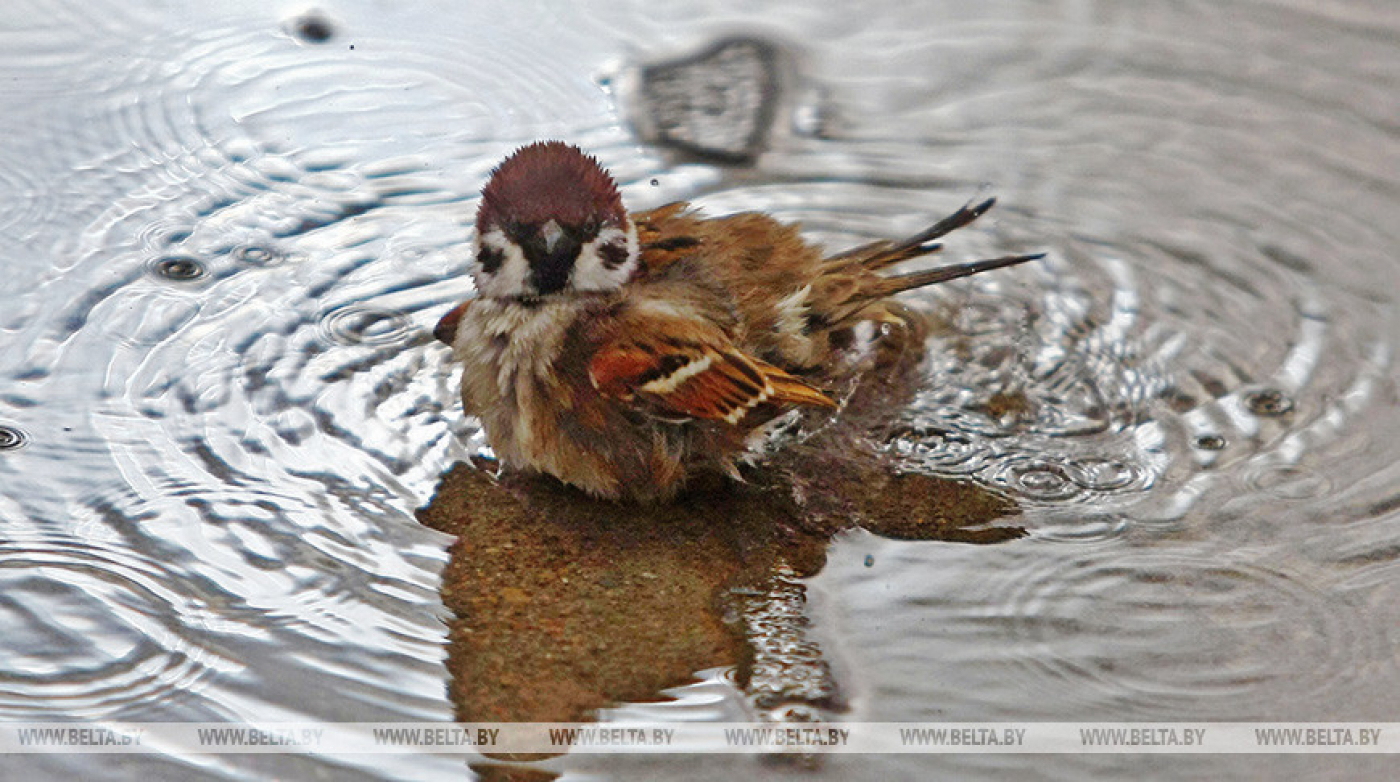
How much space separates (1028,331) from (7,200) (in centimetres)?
337

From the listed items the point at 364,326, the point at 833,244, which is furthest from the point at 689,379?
the point at 833,244

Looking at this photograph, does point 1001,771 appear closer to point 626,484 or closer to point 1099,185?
point 626,484

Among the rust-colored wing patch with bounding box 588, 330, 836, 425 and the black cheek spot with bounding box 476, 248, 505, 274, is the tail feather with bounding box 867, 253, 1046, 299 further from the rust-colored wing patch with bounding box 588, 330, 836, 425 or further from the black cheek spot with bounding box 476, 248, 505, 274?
the black cheek spot with bounding box 476, 248, 505, 274

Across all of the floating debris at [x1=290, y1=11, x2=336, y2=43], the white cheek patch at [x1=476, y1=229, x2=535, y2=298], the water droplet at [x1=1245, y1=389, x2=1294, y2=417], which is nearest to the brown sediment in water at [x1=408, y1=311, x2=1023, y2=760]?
the white cheek patch at [x1=476, y1=229, x2=535, y2=298]

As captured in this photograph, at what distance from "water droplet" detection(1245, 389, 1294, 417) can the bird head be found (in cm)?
190

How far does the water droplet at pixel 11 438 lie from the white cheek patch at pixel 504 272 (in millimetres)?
1281

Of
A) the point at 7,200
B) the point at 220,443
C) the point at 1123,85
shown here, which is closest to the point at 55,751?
the point at 220,443

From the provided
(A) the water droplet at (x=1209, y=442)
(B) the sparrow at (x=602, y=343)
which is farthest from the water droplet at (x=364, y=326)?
(A) the water droplet at (x=1209, y=442)

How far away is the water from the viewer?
129 inches

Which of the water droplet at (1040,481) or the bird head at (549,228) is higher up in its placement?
the bird head at (549,228)

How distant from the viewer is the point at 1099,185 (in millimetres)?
5305

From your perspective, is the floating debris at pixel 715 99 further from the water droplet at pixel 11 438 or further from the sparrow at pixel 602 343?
the water droplet at pixel 11 438

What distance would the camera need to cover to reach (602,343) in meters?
3.98

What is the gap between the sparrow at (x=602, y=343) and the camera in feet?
12.8
